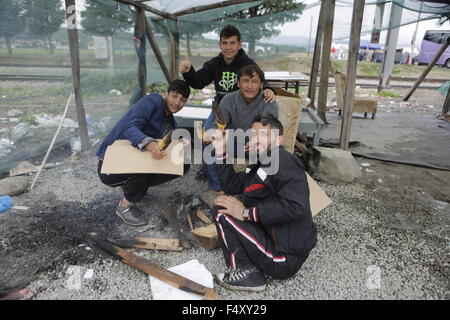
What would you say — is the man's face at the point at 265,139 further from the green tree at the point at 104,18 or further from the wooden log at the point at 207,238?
the green tree at the point at 104,18

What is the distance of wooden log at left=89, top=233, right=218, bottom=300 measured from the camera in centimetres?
203

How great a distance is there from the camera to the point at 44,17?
364 cm

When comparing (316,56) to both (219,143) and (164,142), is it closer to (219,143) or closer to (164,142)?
(164,142)

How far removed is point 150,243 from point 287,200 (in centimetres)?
131

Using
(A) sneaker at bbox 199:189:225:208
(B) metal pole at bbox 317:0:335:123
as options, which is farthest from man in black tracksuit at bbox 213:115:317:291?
(B) metal pole at bbox 317:0:335:123

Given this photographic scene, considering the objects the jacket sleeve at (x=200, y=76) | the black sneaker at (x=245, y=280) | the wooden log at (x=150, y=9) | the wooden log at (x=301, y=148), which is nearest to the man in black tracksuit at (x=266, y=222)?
the black sneaker at (x=245, y=280)

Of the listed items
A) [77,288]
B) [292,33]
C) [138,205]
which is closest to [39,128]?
[138,205]

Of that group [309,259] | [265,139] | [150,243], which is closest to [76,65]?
[150,243]

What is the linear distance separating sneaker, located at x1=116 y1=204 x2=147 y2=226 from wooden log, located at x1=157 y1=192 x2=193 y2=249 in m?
0.20

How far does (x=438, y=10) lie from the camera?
647 centimetres

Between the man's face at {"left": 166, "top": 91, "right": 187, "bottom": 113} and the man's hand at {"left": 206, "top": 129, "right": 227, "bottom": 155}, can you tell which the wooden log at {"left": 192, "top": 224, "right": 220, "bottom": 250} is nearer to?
the man's hand at {"left": 206, "top": 129, "right": 227, "bottom": 155}

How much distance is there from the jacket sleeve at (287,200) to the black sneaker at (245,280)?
0.44 metres

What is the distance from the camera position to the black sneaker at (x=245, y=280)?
2.11m
